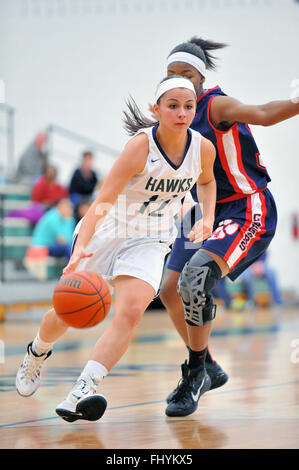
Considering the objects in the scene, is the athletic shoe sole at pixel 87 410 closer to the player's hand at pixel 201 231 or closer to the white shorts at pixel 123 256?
the white shorts at pixel 123 256

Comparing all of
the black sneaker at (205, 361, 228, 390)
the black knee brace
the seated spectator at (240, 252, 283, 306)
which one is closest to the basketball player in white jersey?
the black knee brace

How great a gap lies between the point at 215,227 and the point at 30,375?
1300 mm

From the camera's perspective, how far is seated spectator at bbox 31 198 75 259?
37.7 ft

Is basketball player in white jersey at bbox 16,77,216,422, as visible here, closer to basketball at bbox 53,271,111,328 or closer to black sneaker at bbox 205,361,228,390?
basketball at bbox 53,271,111,328

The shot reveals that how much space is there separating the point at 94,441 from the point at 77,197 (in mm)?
9677

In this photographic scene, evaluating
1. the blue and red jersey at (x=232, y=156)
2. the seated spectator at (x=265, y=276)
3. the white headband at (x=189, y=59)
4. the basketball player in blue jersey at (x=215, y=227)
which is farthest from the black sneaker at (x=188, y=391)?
the seated spectator at (x=265, y=276)

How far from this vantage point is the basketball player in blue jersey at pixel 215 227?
12.9ft

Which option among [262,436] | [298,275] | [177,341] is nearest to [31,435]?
[262,436]

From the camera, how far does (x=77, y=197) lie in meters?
12.7

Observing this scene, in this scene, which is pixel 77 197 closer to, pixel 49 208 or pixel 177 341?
pixel 49 208

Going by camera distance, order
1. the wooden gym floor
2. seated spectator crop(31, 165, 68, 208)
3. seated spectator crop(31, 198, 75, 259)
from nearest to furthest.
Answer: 1. the wooden gym floor
2. seated spectator crop(31, 198, 75, 259)
3. seated spectator crop(31, 165, 68, 208)

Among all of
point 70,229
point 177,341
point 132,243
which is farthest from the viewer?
point 70,229

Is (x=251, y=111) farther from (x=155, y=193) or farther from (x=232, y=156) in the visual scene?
(x=155, y=193)

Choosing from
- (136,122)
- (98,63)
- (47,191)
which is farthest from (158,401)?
(98,63)
